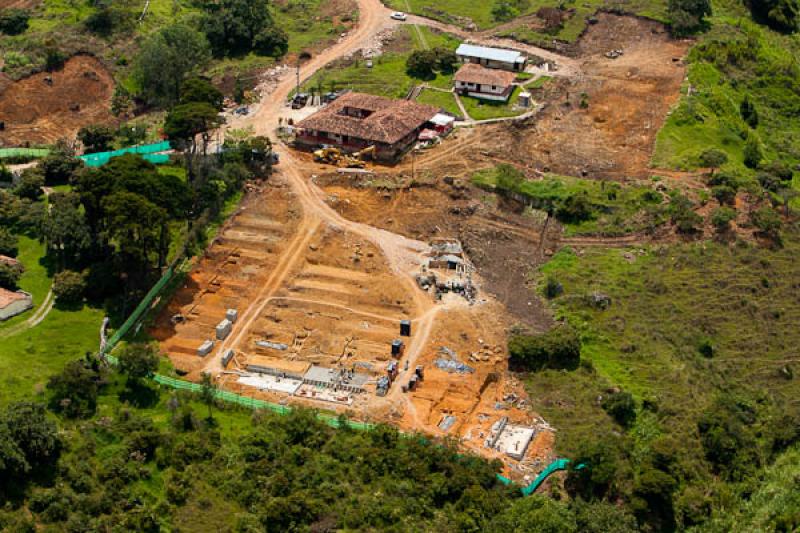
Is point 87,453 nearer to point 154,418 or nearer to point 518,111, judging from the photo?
point 154,418

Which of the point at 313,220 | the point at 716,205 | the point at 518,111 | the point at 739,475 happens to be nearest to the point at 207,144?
the point at 313,220

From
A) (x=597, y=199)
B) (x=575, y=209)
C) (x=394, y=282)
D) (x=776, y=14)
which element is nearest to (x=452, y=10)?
(x=776, y=14)

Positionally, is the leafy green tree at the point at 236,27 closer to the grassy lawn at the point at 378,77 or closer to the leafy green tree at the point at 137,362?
the grassy lawn at the point at 378,77

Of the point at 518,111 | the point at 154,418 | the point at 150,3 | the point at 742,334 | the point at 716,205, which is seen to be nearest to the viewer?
the point at 154,418

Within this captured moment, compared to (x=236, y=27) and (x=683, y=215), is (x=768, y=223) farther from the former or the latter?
(x=236, y=27)

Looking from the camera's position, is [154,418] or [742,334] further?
[742,334]

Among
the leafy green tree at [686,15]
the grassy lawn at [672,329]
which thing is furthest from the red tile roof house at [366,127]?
the leafy green tree at [686,15]
